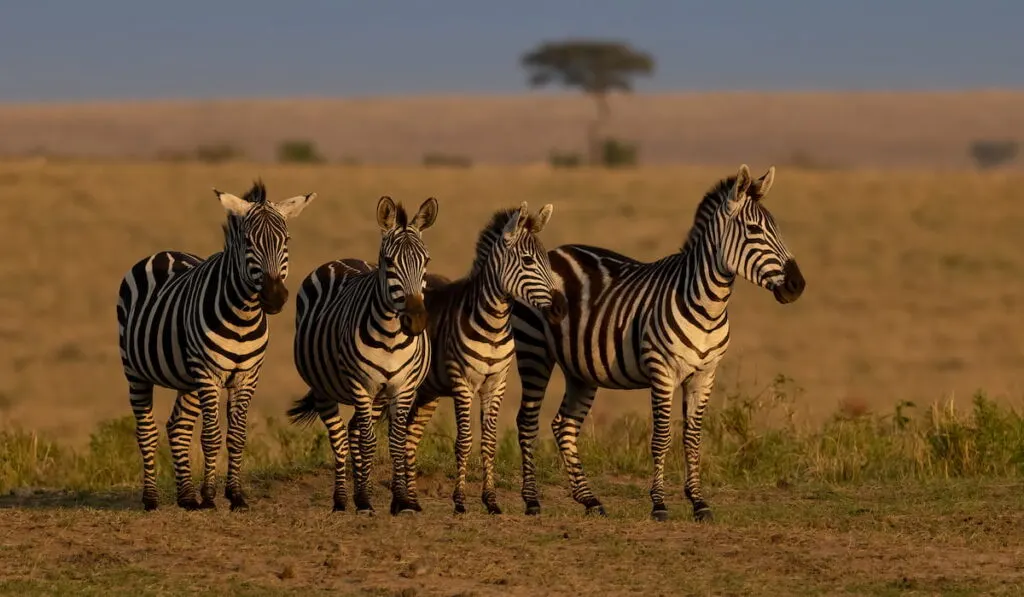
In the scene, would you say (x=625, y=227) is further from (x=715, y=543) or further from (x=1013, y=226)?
(x=715, y=543)

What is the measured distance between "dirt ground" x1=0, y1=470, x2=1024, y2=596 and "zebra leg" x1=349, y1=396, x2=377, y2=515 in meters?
0.39

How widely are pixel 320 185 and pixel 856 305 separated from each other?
51.0 ft

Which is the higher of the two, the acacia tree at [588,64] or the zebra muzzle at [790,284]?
the acacia tree at [588,64]

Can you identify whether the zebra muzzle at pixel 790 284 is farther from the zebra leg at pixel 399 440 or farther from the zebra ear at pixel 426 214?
the zebra leg at pixel 399 440

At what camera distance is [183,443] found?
10984 millimetres

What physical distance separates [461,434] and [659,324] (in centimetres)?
149

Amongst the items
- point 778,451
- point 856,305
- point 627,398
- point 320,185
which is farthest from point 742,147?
point 778,451

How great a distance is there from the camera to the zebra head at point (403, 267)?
389 inches

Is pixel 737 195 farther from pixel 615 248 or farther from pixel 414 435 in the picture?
pixel 615 248

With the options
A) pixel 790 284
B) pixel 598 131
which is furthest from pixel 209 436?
pixel 598 131

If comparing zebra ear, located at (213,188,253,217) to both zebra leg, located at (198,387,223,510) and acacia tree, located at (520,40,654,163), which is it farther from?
acacia tree, located at (520,40,654,163)

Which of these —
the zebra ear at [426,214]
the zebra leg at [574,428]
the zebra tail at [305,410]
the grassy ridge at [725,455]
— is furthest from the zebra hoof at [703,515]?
the zebra tail at [305,410]

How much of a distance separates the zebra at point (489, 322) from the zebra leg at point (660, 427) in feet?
2.79

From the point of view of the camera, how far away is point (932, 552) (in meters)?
9.49
